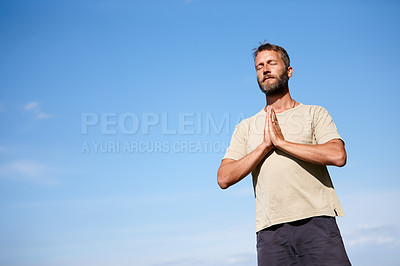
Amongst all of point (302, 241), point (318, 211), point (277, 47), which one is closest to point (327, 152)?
point (318, 211)

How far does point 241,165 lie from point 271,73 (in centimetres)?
118

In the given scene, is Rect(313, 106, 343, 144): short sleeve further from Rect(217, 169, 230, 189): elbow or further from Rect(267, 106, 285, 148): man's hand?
Rect(217, 169, 230, 189): elbow

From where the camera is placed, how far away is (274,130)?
14.2ft

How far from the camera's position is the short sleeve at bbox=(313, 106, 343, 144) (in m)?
4.36

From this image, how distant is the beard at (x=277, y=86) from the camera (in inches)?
187

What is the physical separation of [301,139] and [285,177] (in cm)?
48

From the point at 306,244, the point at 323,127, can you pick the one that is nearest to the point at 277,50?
the point at 323,127

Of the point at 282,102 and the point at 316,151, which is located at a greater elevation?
the point at 282,102

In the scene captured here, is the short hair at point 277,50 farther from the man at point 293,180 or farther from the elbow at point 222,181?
the elbow at point 222,181

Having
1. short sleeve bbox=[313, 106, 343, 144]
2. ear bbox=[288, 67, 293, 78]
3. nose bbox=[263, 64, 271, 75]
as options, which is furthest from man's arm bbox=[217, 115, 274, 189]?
ear bbox=[288, 67, 293, 78]

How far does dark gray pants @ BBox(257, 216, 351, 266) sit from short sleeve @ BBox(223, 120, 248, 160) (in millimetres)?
979

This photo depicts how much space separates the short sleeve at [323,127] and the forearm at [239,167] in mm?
565

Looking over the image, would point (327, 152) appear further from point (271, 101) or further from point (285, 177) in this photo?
point (271, 101)

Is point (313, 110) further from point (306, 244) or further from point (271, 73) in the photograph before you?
point (306, 244)
